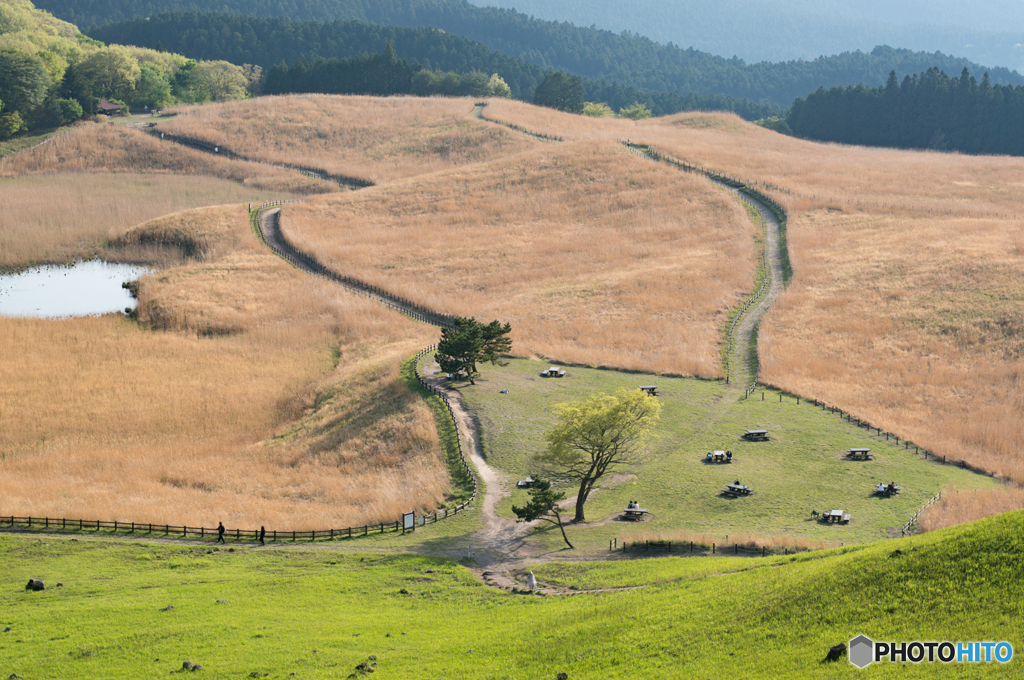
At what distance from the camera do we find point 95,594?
112 feet

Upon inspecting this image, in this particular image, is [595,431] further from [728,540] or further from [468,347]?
[468,347]

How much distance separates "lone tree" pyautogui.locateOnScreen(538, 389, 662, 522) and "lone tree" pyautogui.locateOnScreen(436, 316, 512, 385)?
15.0 metres

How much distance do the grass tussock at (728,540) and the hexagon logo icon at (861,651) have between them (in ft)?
42.8

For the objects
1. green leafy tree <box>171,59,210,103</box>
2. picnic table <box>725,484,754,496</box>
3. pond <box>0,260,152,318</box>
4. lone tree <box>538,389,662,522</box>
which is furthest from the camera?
green leafy tree <box>171,59,210,103</box>

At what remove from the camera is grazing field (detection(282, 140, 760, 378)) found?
2904 inches

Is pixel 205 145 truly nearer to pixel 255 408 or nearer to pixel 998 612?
pixel 255 408

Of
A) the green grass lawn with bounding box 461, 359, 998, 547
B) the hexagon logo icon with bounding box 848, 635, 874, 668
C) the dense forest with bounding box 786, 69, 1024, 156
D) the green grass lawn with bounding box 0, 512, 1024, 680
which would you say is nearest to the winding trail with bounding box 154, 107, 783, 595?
the green grass lawn with bounding box 461, 359, 998, 547

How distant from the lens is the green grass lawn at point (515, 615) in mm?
24812

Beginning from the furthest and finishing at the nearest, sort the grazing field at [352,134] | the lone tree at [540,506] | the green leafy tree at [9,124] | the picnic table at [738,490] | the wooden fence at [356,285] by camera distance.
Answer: the grazing field at [352,134]
the green leafy tree at [9,124]
the wooden fence at [356,285]
the picnic table at [738,490]
the lone tree at [540,506]

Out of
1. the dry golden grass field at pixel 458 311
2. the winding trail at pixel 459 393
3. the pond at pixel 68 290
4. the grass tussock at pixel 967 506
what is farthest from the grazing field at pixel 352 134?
the grass tussock at pixel 967 506

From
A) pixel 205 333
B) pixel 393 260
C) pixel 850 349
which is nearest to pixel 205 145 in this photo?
pixel 393 260

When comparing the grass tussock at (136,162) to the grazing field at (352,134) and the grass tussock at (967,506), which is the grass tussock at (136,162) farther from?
the grass tussock at (967,506)

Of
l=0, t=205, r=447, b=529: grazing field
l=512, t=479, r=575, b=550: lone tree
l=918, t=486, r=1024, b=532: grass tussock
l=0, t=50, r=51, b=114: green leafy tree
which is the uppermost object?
l=0, t=50, r=51, b=114: green leafy tree

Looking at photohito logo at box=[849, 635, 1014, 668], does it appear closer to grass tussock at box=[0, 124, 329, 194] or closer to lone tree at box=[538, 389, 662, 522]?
lone tree at box=[538, 389, 662, 522]
